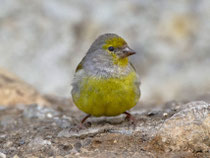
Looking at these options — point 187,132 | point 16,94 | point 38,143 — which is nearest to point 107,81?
point 38,143

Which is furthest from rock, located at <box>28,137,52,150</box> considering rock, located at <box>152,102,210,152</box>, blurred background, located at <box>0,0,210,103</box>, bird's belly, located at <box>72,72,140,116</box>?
blurred background, located at <box>0,0,210,103</box>

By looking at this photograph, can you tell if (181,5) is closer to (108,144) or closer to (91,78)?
(91,78)

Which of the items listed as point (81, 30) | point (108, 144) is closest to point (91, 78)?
point (108, 144)

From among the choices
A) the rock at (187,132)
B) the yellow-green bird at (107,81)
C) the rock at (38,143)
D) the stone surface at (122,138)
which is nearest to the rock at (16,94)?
the stone surface at (122,138)

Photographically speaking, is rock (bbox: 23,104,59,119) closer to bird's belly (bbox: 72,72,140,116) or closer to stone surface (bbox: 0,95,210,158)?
stone surface (bbox: 0,95,210,158)

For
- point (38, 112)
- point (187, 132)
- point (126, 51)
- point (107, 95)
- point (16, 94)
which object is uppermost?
point (16, 94)

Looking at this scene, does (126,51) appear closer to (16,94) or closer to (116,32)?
(16,94)
